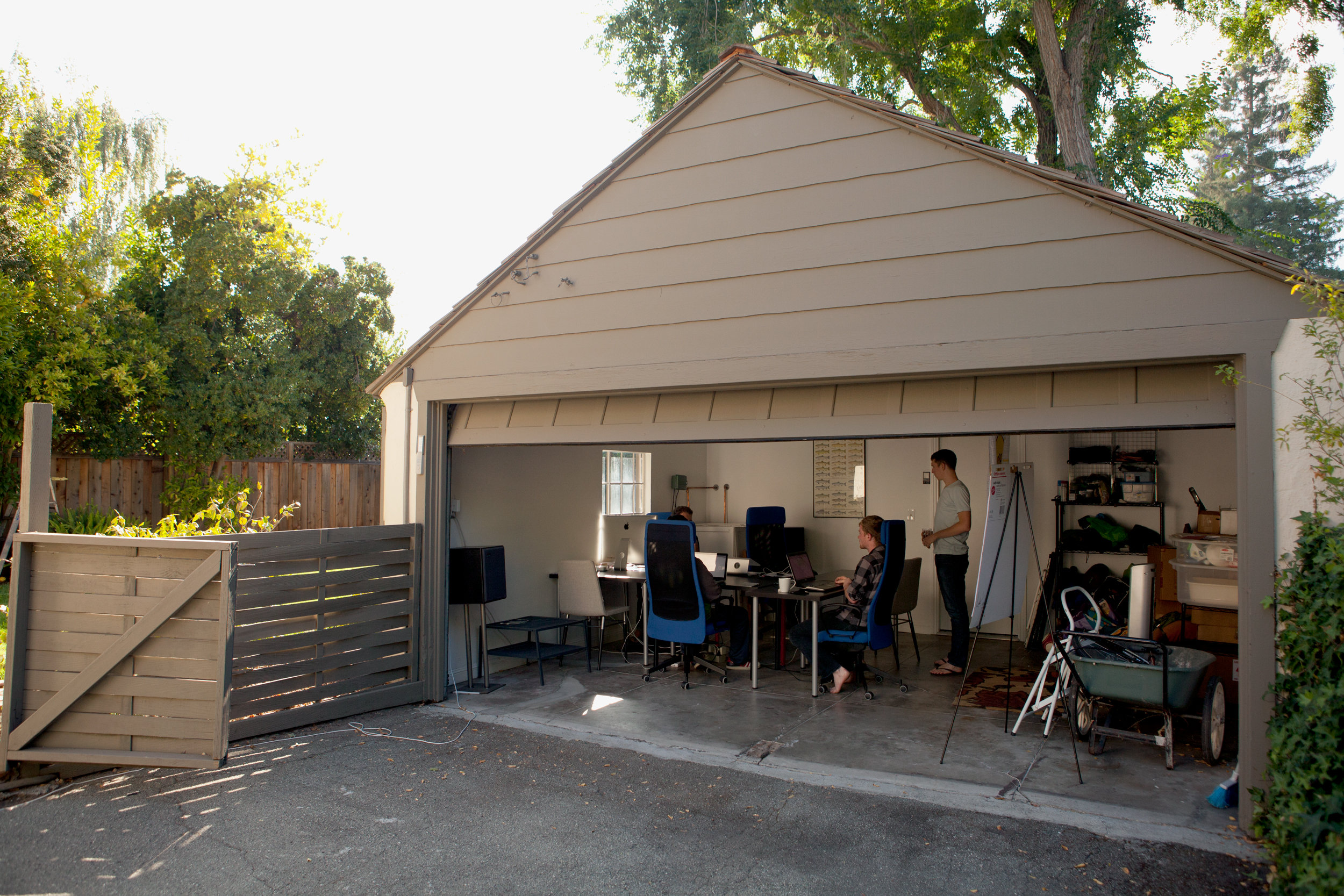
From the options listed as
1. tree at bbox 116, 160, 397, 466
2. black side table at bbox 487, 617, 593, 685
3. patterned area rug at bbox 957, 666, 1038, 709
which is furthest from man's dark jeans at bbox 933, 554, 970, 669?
tree at bbox 116, 160, 397, 466

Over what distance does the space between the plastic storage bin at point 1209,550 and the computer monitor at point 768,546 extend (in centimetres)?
341

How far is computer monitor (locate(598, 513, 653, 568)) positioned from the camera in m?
6.98

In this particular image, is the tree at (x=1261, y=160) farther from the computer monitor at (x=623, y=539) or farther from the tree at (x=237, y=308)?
the tree at (x=237, y=308)

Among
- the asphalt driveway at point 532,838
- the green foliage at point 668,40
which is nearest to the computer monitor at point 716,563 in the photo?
the asphalt driveway at point 532,838

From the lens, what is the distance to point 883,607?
5113 millimetres

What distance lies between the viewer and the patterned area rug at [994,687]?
4.96 metres

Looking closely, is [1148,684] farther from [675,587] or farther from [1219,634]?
[675,587]

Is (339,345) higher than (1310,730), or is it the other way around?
(339,345)

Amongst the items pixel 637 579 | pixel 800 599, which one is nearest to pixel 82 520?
pixel 637 579

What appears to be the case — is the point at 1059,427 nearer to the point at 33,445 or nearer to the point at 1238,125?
the point at 33,445

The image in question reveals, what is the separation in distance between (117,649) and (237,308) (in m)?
7.34

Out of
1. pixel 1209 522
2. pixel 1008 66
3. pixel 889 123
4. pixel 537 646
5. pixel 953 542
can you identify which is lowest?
pixel 537 646

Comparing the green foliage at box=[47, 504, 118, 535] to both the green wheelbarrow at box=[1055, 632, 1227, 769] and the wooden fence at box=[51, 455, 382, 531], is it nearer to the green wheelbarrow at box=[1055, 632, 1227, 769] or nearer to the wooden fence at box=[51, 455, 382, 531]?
the wooden fence at box=[51, 455, 382, 531]

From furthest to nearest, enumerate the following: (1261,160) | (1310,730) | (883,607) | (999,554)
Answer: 1. (1261,160)
2. (883,607)
3. (999,554)
4. (1310,730)
